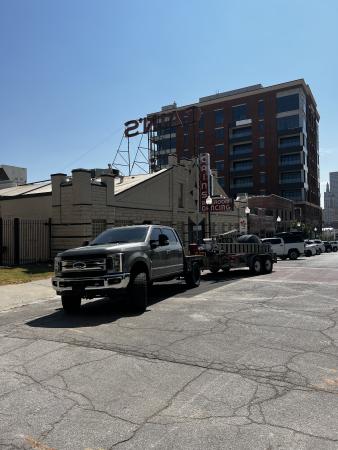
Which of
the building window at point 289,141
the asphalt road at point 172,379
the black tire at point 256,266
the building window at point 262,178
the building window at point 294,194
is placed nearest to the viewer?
the asphalt road at point 172,379

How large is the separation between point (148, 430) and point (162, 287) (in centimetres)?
1081

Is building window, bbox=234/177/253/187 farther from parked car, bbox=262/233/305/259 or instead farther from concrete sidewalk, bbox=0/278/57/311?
concrete sidewalk, bbox=0/278/57/311

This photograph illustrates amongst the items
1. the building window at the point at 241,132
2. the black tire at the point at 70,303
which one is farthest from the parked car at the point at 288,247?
the building window at the point at 241,132

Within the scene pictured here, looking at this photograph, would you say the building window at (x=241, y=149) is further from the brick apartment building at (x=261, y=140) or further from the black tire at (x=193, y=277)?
the black tire at (x=193, y=277)

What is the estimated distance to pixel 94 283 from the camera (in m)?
9.91

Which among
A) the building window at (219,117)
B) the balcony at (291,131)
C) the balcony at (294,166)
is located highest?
the building window at (219,117)

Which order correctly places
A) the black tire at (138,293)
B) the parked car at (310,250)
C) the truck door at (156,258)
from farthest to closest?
the parked car at (310,250), the truck door at (156,258), the black tire at (138,293)

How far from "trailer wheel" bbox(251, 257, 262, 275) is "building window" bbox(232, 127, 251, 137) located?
82358 mm

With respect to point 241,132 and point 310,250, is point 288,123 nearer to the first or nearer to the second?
point 241,132

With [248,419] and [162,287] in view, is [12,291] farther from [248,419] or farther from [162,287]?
[248,419]

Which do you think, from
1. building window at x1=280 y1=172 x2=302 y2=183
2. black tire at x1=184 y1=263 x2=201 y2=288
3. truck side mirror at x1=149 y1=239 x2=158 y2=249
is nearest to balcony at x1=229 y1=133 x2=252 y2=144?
building window at x1=280 y1=172 x2=302 y2=183

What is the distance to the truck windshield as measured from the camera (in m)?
11.7

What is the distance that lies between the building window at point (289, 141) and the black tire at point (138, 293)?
88.2 metres

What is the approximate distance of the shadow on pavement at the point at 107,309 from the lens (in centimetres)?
948
